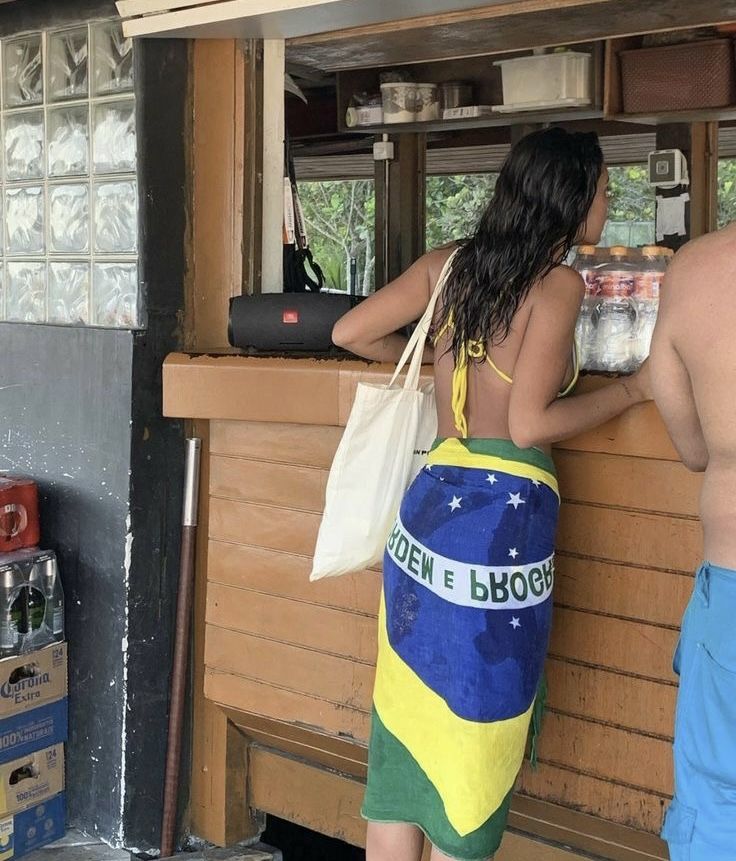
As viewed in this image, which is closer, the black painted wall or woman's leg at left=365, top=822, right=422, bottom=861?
woman's leg at left=365, top=822, right=422, bottom=861

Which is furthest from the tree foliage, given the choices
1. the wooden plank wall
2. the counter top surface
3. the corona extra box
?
the corona extra box

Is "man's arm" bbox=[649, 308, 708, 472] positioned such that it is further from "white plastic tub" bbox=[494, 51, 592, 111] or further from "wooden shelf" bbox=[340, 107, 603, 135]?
"wooden shelf" bbox=[340, 107, 603, 135]

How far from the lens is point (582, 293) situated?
220cm

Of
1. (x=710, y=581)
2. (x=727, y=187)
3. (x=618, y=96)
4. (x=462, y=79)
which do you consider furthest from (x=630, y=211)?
(x=710, y=581)

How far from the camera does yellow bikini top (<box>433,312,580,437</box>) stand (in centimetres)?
224

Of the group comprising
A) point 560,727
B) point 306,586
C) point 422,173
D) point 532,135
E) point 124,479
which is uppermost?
point 422,173

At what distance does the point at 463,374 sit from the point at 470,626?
0.50 meters

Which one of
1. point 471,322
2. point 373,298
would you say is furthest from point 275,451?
point 471,322

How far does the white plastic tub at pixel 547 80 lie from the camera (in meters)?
4.05

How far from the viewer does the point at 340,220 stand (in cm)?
→ 952

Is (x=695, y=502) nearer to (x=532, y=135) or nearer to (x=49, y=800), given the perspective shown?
(x=532, y=135)

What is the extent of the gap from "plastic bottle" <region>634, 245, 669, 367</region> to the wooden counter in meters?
0.22

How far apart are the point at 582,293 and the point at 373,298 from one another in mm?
471

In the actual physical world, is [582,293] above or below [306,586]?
above
